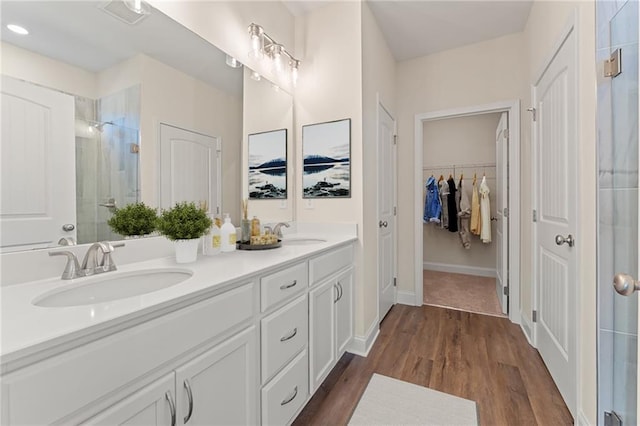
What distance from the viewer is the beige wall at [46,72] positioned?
90 cm

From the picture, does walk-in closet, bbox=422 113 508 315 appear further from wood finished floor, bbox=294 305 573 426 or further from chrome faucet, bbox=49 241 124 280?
chrome faucet, bbox=49 241 124 280

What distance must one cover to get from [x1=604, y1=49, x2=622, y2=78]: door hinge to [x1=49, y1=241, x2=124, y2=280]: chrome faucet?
1.93 m

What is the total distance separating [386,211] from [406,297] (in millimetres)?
1040

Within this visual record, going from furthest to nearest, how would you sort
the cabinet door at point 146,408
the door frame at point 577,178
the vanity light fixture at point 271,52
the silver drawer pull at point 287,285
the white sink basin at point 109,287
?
the vanity light fixture at point 271,52
the door frame at point 577,178
the silver drawer pull at point 287,285
the white sink basin at point 109,287
the cabinet door at point 146,408

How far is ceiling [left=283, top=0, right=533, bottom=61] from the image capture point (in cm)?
227

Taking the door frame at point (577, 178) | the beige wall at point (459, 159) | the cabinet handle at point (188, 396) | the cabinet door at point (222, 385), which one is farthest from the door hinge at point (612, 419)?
the beige wall at point (459, 159)

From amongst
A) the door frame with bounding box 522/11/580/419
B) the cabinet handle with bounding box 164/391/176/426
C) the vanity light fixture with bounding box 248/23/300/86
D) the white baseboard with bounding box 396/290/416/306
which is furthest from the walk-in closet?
the cabinet handle with bounding box 164/391/176/426

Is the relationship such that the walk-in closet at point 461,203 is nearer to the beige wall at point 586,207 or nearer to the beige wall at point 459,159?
the beige wall at point 459,159

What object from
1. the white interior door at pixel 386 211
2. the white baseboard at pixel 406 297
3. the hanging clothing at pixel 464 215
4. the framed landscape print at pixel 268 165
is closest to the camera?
the framed landscape print at pixel 268 165

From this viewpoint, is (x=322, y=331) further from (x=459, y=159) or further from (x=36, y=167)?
(x=459, y=159)

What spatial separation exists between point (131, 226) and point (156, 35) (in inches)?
36.2

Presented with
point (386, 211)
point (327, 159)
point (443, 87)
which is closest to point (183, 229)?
point (327, 159)

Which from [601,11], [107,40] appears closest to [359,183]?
[601,11]

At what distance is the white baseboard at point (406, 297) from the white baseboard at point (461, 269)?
52.6 inches
